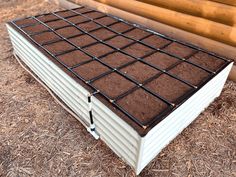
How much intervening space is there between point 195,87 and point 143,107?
0.71 metres

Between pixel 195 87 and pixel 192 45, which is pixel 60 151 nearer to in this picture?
pixel 195 87

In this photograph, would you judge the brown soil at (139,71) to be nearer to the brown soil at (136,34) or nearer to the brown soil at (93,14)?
the brown soil at (136,34)

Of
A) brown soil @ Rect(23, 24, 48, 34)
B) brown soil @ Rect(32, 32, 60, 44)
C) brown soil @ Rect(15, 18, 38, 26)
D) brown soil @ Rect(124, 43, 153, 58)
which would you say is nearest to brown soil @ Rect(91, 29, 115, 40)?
brown soil @ Rect(124, 43, 153, 58)

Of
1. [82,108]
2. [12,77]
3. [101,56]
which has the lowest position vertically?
[12,77]

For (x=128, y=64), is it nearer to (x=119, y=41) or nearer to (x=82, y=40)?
(x=119, y=41)

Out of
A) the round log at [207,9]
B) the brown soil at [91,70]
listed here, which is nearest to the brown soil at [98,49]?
the brown soil at [91,70]

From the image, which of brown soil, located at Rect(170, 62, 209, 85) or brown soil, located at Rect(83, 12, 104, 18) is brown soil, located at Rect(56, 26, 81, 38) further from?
brown soil, located at Rect(170, 62, 209, 85)

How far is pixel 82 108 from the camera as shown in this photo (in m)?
2.76

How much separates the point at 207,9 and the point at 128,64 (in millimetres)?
1466

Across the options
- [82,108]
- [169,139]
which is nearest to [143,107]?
[169,139]

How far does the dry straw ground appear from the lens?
7.92 feet

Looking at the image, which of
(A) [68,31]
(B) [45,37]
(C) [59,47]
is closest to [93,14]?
(A) [68,31]

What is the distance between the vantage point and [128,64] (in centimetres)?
294

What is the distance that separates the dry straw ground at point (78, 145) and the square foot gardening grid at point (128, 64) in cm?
32
